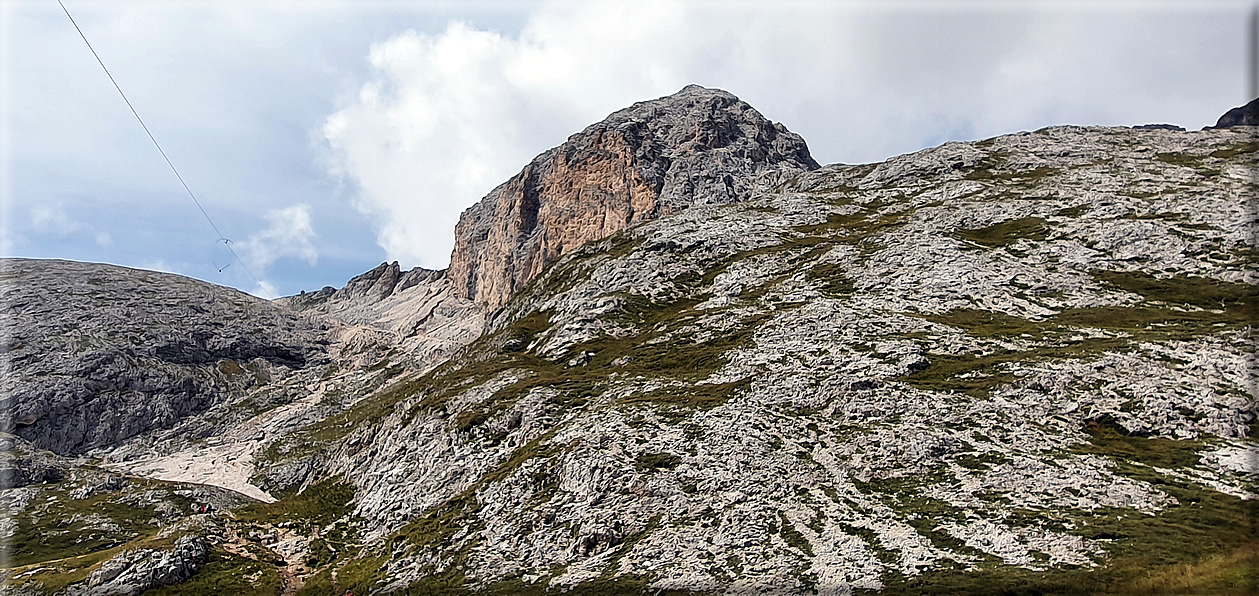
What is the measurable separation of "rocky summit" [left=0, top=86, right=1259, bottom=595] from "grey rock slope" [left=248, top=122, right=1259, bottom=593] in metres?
0.34

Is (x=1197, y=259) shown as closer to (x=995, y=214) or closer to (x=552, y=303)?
(x=995, y=214)

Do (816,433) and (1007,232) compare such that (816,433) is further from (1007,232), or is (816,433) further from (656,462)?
(1007,232)

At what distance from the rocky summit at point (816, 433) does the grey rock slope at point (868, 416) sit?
0.34 meters

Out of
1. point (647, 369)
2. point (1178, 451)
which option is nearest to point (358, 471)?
point (647, 369)

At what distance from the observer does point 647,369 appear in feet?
288

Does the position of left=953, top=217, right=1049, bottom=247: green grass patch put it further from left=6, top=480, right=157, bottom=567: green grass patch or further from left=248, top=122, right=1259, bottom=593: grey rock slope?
left=6, top=480, right=157, bottom=567: green grass patch

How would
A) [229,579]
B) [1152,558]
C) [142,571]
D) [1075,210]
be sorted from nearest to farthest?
1. [1152,558]
2. [142,571]
3. [229,579]
4. [1075,210]

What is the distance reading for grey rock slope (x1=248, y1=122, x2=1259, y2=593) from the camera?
158ft

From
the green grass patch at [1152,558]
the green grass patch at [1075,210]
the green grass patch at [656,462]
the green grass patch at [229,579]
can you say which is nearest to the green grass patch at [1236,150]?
the green grass patch at [1075,210]

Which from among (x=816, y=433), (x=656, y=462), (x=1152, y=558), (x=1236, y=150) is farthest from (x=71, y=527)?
(x=1236, y=150)

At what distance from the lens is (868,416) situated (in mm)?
64750

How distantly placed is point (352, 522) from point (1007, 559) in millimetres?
73755

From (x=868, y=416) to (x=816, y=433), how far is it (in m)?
5.46

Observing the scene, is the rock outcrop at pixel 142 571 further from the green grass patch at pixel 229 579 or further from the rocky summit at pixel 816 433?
the green grass patch at pixel 229 579
